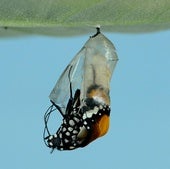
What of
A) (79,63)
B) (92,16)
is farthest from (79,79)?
(92,16)

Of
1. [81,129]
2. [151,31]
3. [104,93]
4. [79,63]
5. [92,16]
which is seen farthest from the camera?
[81,129]

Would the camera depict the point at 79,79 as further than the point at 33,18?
Yes

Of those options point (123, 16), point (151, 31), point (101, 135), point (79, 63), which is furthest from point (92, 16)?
point (101, 135)

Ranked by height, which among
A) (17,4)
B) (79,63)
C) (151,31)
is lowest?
(17,4)

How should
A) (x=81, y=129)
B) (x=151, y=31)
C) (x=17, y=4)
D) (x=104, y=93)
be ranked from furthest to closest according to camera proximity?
(x=81, y=129)
(x=104, y=93)
(x=151, y=31)
(x=17, y=4)

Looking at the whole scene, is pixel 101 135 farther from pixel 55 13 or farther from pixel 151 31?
pixel 55 13

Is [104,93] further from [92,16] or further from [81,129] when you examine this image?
[92,16]

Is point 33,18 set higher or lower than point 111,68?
lower
